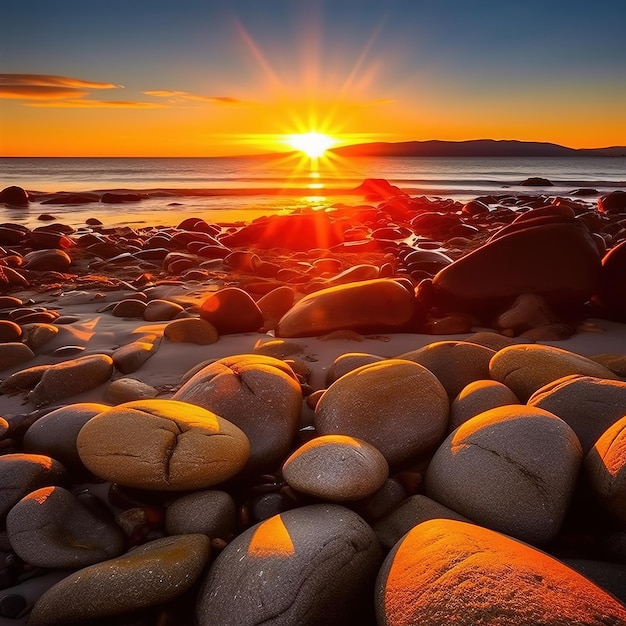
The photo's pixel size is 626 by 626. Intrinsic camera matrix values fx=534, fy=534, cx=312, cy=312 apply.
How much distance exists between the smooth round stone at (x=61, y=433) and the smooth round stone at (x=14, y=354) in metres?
1.27

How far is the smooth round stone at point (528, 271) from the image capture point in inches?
173

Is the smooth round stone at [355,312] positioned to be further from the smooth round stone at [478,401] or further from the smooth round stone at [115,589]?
the smooth round stone at [115,589]

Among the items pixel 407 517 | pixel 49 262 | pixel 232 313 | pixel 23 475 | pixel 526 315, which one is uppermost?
pixel 49 262

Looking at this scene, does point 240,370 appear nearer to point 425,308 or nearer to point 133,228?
point 425,308

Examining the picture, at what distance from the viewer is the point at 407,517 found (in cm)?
207

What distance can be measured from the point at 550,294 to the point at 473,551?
3.32 metres

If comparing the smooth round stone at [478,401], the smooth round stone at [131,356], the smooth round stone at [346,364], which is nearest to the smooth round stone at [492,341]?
the smooth round stone at [346,364]

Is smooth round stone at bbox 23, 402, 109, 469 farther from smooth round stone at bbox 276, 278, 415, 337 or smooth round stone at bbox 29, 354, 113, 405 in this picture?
smooth round stone at bbox 276, 278, 415, 337

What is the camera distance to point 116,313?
491 centimetres

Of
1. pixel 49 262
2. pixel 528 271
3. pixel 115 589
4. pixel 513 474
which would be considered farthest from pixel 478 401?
pixel 49 262

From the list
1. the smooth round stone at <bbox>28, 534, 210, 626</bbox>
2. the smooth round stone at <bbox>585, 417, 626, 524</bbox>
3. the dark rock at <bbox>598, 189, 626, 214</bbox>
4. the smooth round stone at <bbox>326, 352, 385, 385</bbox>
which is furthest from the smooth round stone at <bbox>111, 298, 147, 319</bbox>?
the dark rock at <bbox>598, 189, 626, 214</bbox>

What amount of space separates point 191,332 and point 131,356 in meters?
0.56

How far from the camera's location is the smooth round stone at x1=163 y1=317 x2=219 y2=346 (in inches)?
161

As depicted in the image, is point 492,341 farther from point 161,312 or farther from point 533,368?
point 161,312
